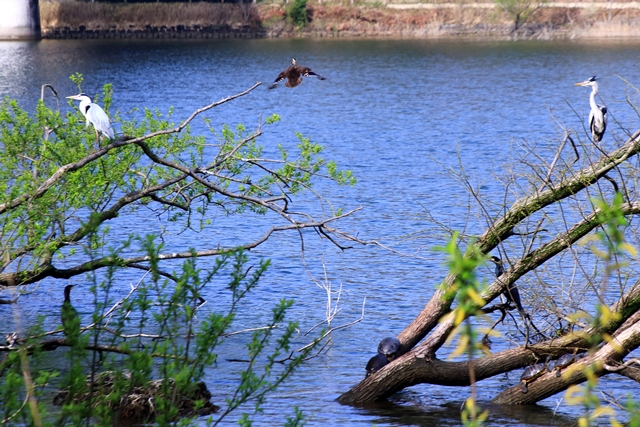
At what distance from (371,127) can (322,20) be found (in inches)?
1838

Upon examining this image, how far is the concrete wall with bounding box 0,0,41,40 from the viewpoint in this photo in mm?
72312

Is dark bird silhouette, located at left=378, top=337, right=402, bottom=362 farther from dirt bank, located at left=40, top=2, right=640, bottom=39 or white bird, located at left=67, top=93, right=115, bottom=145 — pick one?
dirt bank, located at left=40, top=2, right=640, bottom=39

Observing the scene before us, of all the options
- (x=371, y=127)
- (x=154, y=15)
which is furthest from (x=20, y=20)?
(x=371, y=127)

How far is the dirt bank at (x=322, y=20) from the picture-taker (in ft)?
254

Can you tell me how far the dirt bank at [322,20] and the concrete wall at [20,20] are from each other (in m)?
2.92

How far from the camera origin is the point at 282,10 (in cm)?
8125

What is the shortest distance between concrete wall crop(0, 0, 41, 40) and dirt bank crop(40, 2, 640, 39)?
2.92 meters

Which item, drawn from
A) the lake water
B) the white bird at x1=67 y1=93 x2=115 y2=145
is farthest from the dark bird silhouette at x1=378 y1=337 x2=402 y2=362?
the white bird at x1=67 y1=93 x2=115 y2=145

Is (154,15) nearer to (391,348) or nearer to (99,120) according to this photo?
(99,120)

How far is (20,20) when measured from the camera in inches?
Result: 2899

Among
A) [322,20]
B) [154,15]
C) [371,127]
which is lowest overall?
[371,127]

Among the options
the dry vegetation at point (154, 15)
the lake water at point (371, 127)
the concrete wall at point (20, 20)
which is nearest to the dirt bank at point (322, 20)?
the dry vegetation at point (154, 15)

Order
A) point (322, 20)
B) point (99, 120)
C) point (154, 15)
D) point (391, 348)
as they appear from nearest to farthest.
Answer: point (391, 348) < point (99, 120) < point (322, 20) < point (154, 15)

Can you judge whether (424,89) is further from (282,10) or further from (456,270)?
(456,270)
